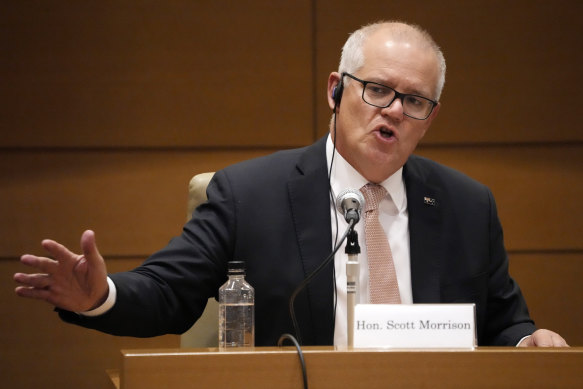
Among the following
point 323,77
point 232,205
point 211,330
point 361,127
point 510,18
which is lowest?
point 211,330

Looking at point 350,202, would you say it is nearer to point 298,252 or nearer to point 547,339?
point 298,252

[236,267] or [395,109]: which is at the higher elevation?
[395,109]

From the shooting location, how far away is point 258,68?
129 inches

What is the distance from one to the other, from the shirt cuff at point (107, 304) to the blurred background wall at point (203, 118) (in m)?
1.59

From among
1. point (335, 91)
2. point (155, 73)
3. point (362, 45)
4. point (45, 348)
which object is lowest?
point (45, 348)

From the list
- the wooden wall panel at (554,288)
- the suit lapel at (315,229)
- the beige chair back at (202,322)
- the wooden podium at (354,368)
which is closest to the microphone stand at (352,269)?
the wooden podium at (354,368)

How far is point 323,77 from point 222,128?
48 cm

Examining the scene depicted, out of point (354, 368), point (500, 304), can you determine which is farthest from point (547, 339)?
point (354, 368)

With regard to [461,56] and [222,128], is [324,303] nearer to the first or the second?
[222,128]

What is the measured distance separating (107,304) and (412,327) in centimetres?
65

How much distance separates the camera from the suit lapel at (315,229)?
196 cm

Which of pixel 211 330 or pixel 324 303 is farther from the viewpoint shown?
pixel 211 330

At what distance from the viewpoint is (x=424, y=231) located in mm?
2127

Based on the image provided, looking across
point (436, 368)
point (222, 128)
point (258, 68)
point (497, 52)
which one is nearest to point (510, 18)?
point (497, 52)
